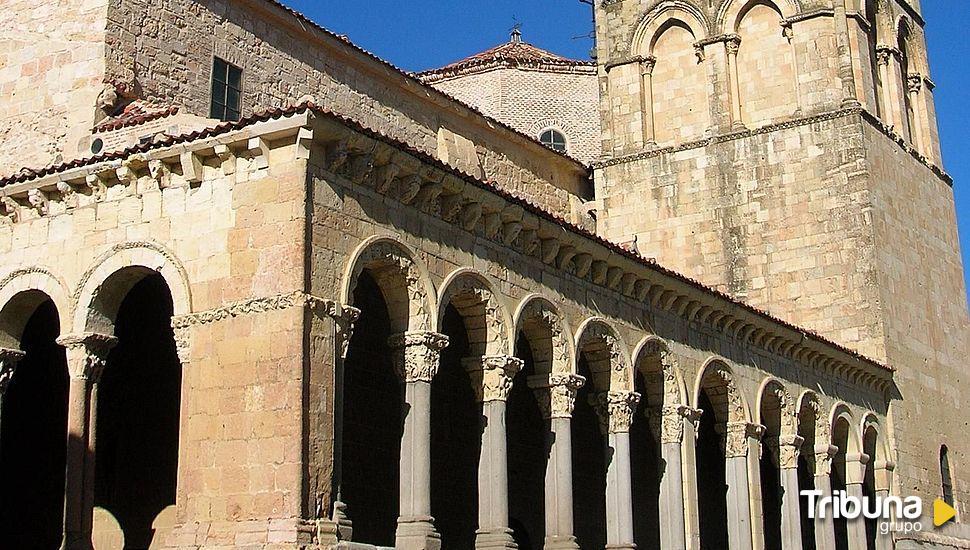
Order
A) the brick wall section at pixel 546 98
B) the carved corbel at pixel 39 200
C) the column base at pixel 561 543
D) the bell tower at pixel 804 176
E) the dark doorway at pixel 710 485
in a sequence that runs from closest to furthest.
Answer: the carved corbel at pixel 39 200
the column base at pixel 561 543
the dark doorway at pixel 710 485
the bell tower at pixel 804 176
the brick wall section at pixel 546 98

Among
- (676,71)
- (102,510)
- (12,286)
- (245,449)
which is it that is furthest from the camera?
(676,71)

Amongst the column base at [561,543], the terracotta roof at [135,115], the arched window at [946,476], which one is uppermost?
the terracotta roof at [135,115]

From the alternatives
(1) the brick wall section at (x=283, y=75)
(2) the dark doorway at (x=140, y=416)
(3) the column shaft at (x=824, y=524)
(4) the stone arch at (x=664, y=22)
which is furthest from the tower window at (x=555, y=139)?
(2) the dark doorway at (x=140, y=416)

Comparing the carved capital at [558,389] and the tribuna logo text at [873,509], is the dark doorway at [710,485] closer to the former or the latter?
the tribuna logo text at [873,509]

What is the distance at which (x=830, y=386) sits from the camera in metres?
21.3

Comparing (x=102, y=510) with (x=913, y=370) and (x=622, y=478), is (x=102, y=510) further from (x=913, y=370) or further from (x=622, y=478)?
(x=913, y=370)

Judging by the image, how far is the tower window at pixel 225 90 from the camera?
53.4ft

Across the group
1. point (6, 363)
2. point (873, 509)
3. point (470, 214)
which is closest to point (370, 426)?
point (470, 214)

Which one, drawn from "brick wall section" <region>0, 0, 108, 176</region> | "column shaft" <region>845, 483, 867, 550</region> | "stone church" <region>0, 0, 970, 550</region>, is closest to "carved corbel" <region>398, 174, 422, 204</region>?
"stone church" <region>0, 0, 970, 550</region>

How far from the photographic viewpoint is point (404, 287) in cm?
1288

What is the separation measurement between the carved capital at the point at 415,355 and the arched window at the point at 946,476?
14.1 meters

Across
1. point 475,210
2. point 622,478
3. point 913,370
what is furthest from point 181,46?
point 913,370

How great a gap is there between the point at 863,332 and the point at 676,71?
6387 mm

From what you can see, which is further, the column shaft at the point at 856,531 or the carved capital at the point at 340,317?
the column shaft at the point at 856,531
